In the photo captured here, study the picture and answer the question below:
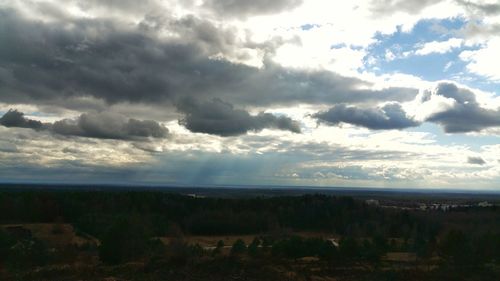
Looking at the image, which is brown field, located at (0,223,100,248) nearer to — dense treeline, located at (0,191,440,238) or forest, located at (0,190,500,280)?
forest, located at (0,190,500,280)

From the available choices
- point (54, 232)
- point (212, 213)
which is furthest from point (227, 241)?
point (54, 232)

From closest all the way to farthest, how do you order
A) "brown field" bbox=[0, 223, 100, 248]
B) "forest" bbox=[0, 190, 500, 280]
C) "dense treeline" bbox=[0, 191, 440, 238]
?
1. "forest" bbox=[0, 190, 500, 280]
2. "brown field" bbox=[0, 223, 100, 248]
3. "dense treeline" bbox=[0, 191, 440, 238]

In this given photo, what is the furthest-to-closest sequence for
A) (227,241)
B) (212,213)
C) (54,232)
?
(212,213), (227,241), (54,232)

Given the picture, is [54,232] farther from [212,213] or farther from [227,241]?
[212,213]

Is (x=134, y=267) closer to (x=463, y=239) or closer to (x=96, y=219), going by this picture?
(x=463, y=239)

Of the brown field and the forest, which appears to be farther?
the brown field

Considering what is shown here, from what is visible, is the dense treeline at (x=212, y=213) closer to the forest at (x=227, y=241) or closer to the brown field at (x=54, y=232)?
the forest at (x=227, y=241)

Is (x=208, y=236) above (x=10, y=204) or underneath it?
underneath

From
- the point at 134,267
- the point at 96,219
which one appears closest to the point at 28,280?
the point at 134,267

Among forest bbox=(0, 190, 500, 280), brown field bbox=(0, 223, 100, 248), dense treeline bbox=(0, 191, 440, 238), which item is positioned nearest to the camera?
forest bbox=(0, 190, 500, 280)

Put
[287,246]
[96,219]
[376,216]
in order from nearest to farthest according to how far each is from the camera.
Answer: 1. [287,246]
2. [96,219]
3. [376,216]

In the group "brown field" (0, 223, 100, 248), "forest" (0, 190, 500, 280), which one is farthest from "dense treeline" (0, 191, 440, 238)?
"brown field" (0, 223, 100, 248)
